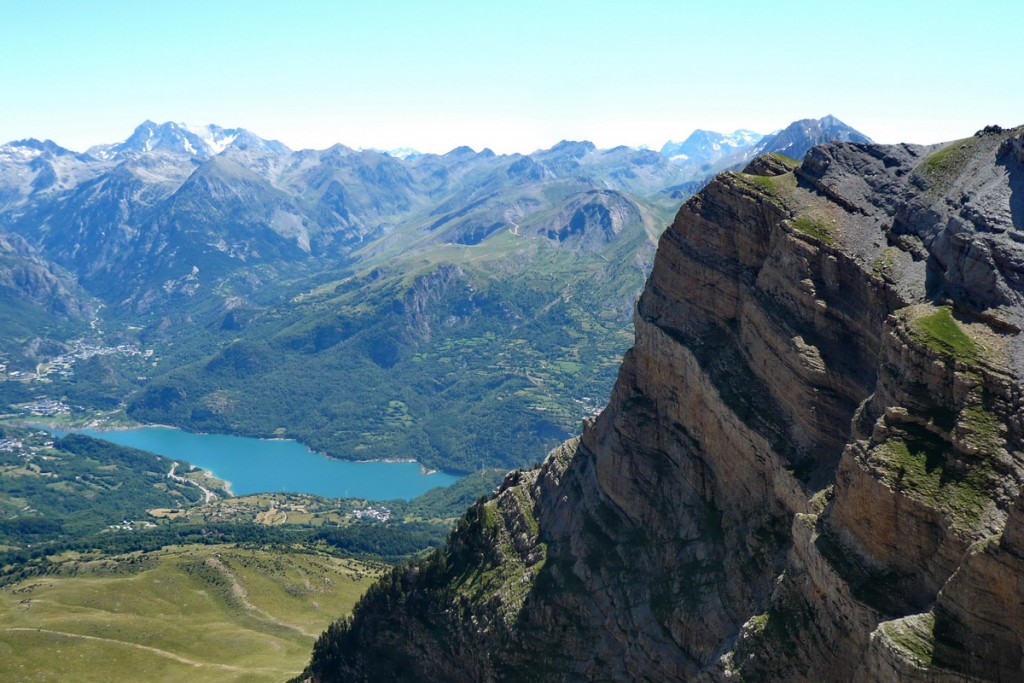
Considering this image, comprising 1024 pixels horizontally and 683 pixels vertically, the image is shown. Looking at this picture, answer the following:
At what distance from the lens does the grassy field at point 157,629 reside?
146 m

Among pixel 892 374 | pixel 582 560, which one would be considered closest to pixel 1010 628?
pixel 892 374

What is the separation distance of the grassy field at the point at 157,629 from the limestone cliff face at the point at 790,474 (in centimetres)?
5765

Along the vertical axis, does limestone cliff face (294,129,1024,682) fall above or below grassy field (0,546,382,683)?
above

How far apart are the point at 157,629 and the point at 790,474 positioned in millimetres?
146040

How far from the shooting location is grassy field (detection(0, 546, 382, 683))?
14562cm

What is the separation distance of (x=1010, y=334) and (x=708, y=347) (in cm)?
2859

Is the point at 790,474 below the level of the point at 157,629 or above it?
above

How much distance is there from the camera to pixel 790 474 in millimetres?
60438

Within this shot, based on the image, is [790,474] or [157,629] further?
[157,629]

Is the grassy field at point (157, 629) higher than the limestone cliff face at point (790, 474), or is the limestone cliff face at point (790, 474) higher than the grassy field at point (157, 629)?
the limestone cliff face at point (790, 474)

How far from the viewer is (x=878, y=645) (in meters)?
40.9

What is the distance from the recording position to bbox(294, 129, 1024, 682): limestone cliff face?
44.2 metres

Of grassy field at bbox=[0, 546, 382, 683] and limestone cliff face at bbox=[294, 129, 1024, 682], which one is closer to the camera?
limestone cliff face at bbox=[294, 129, 1024, 682]

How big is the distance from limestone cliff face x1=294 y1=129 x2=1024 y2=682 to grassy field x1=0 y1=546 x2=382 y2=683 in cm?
5765
